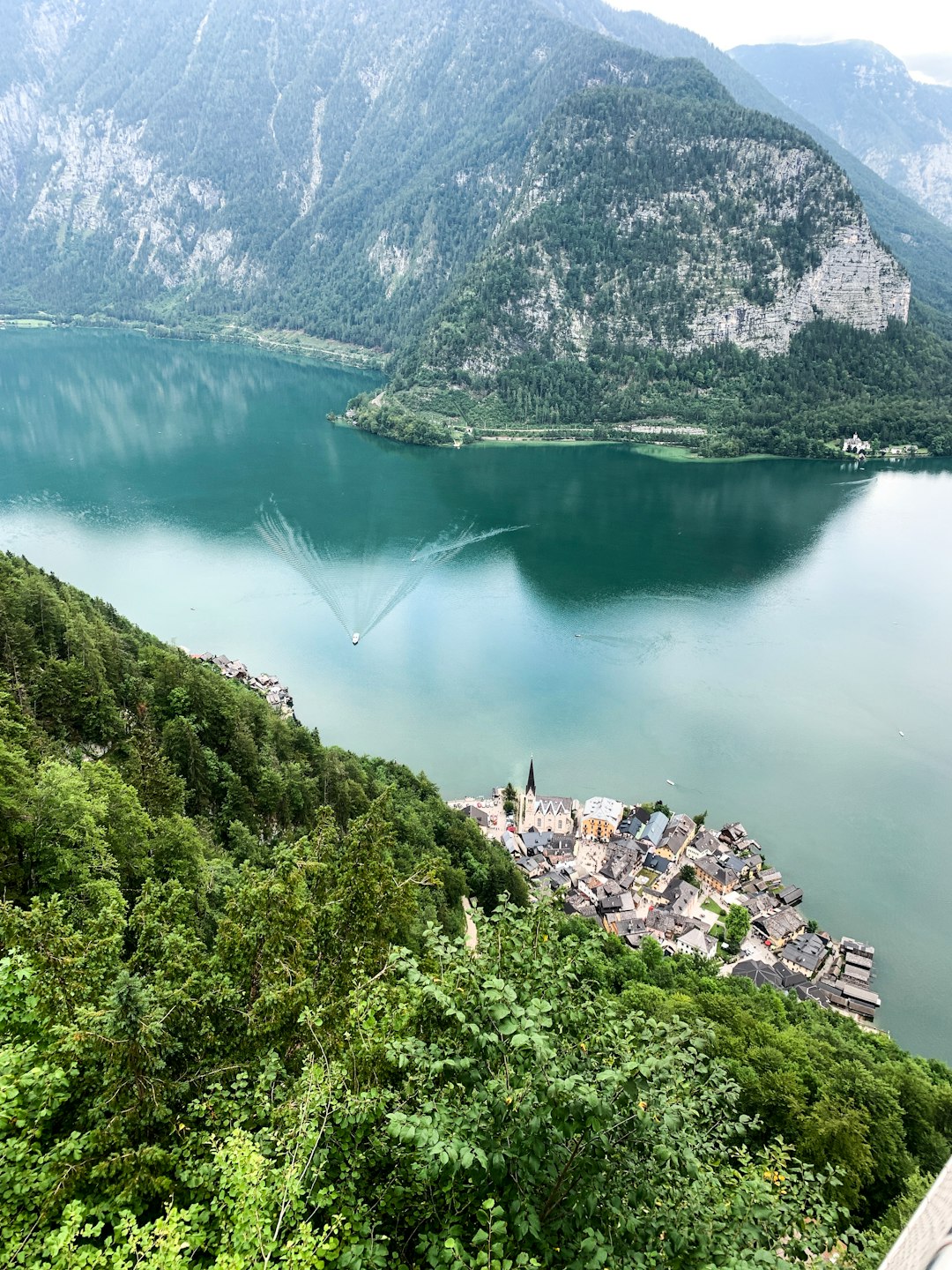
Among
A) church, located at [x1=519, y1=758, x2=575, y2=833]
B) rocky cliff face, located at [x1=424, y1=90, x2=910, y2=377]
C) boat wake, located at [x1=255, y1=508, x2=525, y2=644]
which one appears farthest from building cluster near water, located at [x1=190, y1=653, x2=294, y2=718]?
rocky cliff face, located at [x1=424, y1=90, x2=910, y2=377]

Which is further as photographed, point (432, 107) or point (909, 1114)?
point (432, 107)

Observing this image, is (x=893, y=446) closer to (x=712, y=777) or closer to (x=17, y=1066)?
(x=712, y=777)

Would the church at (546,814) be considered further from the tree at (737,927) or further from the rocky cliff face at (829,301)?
the rocky cliff face at (829,301)

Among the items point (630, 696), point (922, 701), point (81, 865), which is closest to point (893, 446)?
point (922, 701)

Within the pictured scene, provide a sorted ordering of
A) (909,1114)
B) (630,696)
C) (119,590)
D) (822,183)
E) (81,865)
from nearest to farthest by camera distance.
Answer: (81,865), (909,1114), (630,696), (119,590), (822,183)

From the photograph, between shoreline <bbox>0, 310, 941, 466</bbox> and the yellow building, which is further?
shoreline <bbox>0, 310, 941, 466</bbox>

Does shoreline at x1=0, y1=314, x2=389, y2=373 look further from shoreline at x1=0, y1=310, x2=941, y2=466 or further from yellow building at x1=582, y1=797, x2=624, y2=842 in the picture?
yellow building at x1=582, y1=797, x2=624, y2=842

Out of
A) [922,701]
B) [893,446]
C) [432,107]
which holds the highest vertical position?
[432,107]
